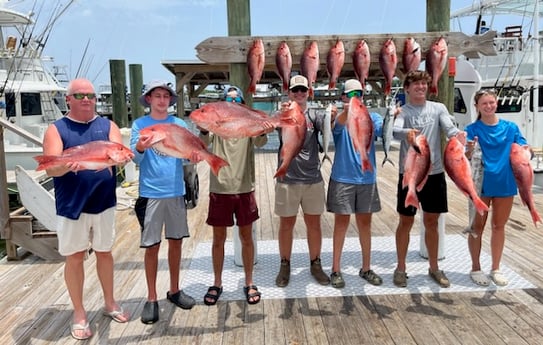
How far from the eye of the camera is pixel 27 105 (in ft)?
47.8

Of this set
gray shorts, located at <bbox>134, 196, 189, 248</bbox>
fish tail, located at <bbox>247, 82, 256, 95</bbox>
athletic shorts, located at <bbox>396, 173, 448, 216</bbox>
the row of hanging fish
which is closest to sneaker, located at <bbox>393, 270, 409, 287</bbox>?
athletic shorts, located at <bbox>396, 173, 448, 216</bbox>

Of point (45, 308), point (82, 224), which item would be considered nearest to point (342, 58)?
point (82, 224)

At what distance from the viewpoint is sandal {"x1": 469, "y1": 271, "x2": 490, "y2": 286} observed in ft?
11.8

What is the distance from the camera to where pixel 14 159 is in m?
10.3

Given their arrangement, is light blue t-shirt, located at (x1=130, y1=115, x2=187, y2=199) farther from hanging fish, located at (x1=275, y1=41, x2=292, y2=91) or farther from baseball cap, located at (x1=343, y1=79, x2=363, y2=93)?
baseball cap, located at (x1=343, y1=79, x2=363, y2=93)

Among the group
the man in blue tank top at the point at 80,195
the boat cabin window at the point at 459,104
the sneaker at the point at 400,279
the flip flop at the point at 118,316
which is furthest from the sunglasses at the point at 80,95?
the boat cabin window at the point at 459,104

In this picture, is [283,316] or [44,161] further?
[283,316]

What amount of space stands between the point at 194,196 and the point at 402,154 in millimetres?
1749

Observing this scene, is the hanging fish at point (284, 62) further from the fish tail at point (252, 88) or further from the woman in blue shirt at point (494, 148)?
the woman in blue shirt at point (494, 148)

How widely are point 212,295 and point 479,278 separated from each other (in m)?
2.26

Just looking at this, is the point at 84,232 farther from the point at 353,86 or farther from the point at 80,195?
the point at 353,86

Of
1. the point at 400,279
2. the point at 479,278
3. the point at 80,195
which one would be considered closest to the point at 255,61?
the point at 80,195

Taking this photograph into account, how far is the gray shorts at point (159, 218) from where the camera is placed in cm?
308

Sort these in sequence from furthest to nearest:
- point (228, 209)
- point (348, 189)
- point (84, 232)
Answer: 1. point (348, 189)
2. point (228, 209)
3. point (84, 232)
